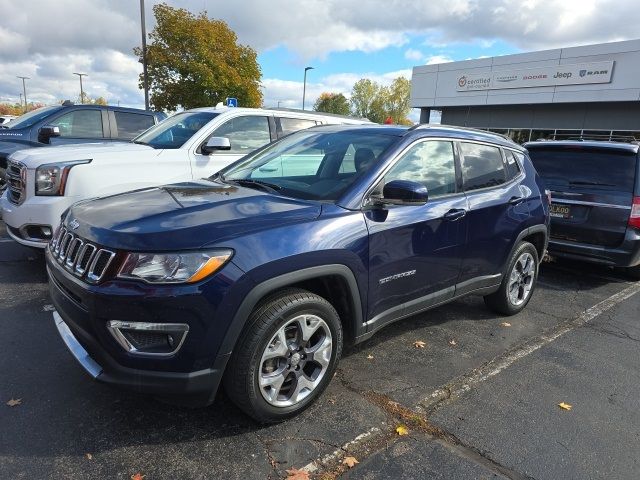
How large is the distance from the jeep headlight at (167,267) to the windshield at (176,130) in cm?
366

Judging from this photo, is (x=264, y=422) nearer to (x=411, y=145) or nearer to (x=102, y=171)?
(x=411, y=145)

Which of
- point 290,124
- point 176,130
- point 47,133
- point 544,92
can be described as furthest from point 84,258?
point 544,92

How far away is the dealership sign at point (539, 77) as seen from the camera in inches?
1013

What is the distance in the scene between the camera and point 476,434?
9.29ft

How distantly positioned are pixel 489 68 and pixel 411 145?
103ft

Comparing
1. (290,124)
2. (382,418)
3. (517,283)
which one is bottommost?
(382,418)

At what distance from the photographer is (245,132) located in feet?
20.5

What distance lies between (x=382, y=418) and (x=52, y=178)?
12.9 feet

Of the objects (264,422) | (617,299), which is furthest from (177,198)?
(617,299)

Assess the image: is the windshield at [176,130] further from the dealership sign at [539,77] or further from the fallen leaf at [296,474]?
the dealership sign at [539,77]

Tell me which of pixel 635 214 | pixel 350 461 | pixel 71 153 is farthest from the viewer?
pixel 635 214

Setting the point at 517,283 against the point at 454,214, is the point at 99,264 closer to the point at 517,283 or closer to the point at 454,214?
the point at 454,214

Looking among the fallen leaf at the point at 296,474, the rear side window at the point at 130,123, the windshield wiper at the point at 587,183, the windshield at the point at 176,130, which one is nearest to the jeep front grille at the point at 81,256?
the fallen leaf at the point at 296,474

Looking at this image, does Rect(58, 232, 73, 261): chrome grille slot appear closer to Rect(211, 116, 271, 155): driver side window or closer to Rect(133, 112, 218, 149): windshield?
Rect(133, 112, 218, 149): windshield
